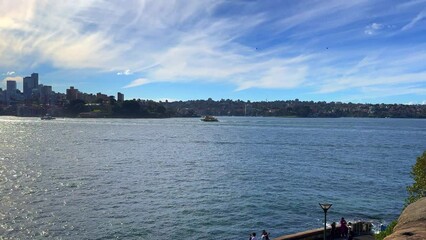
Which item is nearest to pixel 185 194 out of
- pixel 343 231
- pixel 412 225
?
pixel 343 231

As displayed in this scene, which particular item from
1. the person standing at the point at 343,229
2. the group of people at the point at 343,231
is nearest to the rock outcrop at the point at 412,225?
the group of people at the point at 343,231

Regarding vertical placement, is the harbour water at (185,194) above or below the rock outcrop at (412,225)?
below

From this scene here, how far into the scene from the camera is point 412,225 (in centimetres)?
1233

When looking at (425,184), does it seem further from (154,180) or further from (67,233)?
(154,180)

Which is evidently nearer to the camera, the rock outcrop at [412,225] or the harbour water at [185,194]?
the rock outcrop at [412,225]

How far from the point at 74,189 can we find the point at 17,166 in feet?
69.0

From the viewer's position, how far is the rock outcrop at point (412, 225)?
1103 cm

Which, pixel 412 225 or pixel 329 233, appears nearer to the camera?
pixel 412 225

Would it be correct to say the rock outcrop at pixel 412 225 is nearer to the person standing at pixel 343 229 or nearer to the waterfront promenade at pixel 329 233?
the waterfront promenade at pixel 329 233

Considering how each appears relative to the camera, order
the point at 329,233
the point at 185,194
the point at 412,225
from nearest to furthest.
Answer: the point at 412,225, the point at 329,233, the point at 185,194

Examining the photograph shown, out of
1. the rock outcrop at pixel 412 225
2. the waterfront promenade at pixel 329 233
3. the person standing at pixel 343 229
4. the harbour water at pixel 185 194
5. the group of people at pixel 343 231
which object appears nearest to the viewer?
the rock outcrop at pixel 412 225

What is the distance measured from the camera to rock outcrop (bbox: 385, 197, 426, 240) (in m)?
11.0

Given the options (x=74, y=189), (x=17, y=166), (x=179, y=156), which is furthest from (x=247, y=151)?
(x=74, y=189)

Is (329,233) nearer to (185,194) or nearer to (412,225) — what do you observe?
(412,225)
